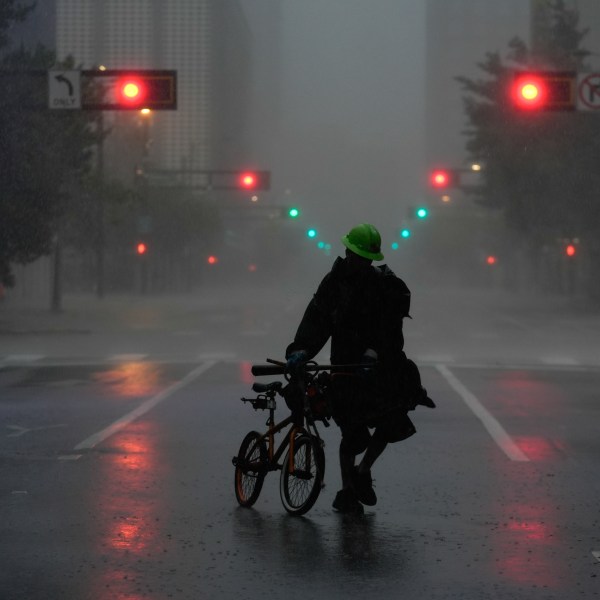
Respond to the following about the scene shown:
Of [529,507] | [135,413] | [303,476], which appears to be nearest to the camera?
[303,476]

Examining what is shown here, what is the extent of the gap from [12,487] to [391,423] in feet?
9.88

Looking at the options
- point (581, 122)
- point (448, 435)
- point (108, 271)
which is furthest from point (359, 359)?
point (108, 271)

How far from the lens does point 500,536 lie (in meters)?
8.82

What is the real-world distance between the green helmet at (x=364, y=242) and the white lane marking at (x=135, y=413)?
4.85 metres

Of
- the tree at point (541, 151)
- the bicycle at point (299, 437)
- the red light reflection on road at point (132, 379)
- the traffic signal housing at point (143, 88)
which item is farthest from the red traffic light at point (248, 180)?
the bicycle at point (299, 437)

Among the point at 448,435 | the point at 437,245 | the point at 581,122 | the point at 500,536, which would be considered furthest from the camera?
the point at 437,245

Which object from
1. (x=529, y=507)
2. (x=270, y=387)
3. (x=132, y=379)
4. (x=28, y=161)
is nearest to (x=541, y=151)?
(x=28, y=161)

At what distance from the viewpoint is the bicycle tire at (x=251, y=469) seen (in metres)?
9.71

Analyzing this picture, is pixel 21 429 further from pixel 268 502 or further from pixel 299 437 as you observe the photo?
pixel 299 437

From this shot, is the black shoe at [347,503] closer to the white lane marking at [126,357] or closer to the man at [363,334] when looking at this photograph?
the man at [363,334]

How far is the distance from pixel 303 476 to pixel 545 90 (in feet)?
64.1

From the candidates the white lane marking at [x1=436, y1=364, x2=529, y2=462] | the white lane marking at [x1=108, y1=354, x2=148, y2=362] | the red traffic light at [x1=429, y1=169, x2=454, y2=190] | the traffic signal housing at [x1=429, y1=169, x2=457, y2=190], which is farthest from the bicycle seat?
the red traffic light at [x1=429, y1=169, x2=454, y2=190]

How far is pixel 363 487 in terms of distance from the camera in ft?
31.4

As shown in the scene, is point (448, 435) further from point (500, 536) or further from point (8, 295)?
point (8, 295)
